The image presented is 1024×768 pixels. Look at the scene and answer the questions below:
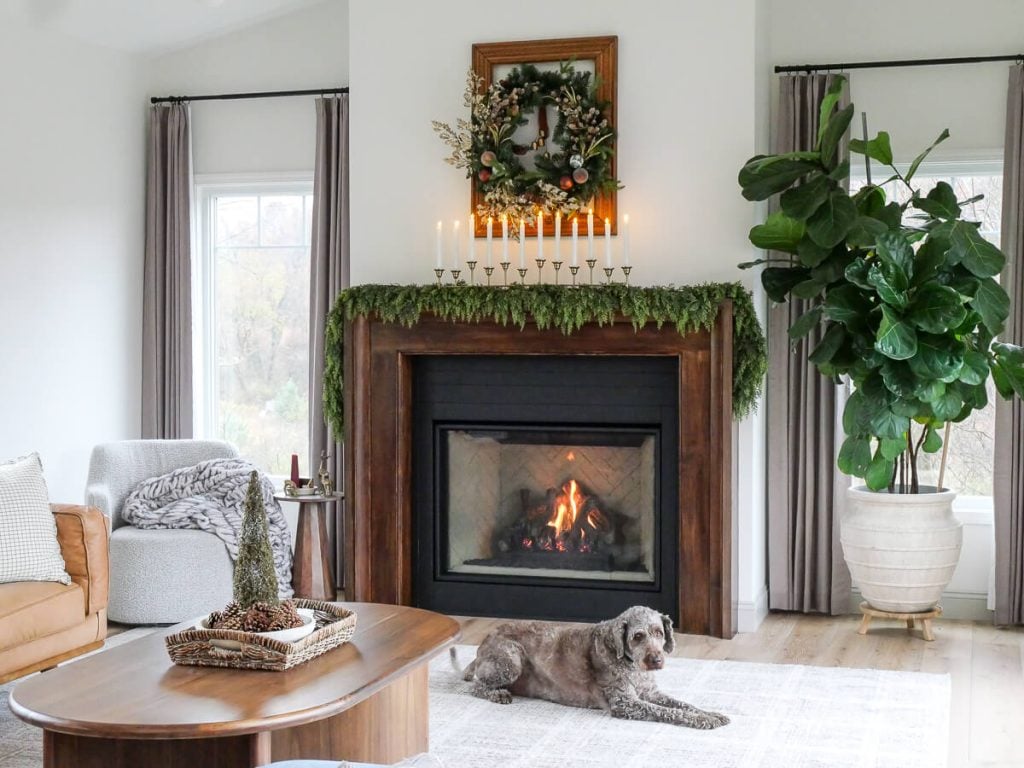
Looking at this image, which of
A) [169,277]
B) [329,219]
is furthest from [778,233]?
[169,277]

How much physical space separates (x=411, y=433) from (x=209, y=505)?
0.96 metres

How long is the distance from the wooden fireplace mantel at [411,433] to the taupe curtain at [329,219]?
67cm

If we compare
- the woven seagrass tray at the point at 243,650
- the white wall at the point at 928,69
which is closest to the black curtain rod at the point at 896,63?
the white wall at the point at 928,69

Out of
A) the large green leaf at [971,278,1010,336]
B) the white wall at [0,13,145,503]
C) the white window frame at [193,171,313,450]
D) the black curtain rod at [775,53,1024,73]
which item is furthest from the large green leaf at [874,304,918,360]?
the white wall at [0,13,145,503]

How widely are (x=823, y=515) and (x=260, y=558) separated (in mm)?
3356

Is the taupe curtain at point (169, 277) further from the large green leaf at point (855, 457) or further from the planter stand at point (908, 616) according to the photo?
the planter stand at point (908, 616)

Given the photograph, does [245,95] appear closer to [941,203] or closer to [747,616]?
[941,203]

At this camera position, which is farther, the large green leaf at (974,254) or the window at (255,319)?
the window at (255,319)

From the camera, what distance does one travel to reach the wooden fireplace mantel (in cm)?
546

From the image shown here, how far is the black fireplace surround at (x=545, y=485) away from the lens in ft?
18.6

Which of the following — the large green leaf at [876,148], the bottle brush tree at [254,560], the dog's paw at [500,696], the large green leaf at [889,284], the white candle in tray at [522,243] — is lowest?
the dog's paw at [500,696]

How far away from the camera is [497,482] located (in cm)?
593

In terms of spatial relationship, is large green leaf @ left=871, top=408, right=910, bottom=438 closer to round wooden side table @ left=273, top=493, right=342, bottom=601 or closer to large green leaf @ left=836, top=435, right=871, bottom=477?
large green leaf @ left=836, top=435, right=871, bottom=477

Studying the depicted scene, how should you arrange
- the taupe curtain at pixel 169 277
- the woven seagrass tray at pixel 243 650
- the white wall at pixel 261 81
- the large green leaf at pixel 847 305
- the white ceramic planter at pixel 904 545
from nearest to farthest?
the woven seagrass tray at pixel 243 650
the large green leaf at pixel 847 305
the white ceramic planter at pixel 904 545
the white wall at pixel 261 81
the taupe curtain at pixel 169 277
